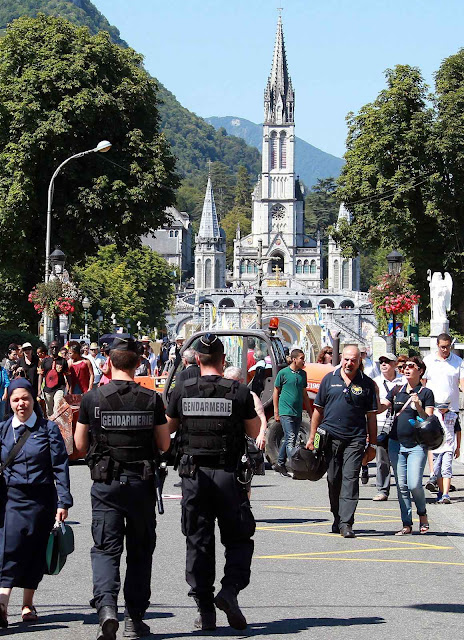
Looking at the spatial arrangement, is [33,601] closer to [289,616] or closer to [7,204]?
[289,616]

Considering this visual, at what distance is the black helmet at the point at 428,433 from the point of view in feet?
41.5

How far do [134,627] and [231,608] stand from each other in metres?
0.58

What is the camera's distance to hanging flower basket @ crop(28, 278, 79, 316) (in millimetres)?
36156

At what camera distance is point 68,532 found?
813cm

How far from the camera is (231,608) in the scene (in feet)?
25.0

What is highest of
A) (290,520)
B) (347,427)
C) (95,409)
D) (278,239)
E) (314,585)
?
(278,239)

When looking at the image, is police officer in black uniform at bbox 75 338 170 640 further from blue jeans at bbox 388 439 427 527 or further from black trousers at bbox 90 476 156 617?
blue jeans at bbox 388 439 427 527

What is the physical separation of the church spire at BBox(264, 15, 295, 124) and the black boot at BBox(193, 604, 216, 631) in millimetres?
186543

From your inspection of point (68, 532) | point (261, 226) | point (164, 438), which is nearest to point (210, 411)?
point (164, 438)

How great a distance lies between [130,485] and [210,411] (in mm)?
767

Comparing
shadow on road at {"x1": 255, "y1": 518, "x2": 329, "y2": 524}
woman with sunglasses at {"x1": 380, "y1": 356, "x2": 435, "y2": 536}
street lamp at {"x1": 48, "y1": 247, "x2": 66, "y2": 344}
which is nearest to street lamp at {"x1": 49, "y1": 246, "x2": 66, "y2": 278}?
street lamp at {"x1": 48, "y1": 247, "x2": 66, "y2": 344}

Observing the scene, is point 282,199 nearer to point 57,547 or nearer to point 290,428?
point 290,428

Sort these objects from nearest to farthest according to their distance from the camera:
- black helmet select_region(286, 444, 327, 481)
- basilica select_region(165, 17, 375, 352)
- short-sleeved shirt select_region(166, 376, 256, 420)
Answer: short-sleeved shirt select_region(166, 376, 256, 420) → black helmet select_region(286, 444, 327, 481) → basilica select_region(165, 17, 375, 352)

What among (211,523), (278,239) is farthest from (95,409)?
(278,239)
